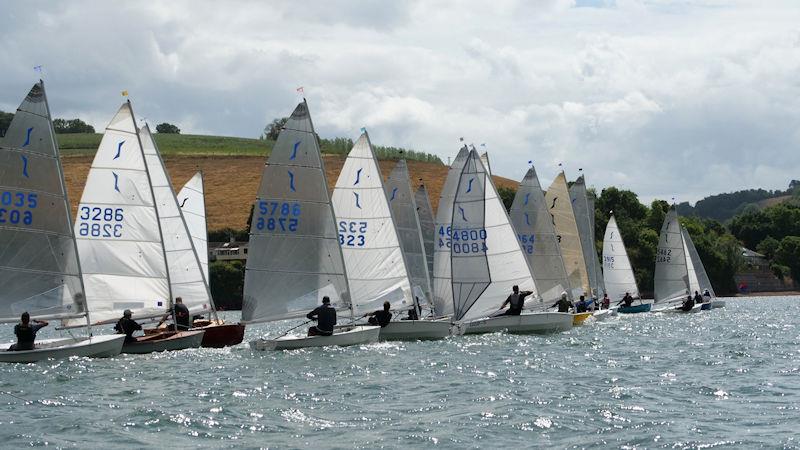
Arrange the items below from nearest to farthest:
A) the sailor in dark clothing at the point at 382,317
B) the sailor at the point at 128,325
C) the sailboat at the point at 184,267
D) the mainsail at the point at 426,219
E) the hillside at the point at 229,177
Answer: the sailor at the point at 128,325
the sailboat at the point at 184,267
the sailor in dark clothing at the point at 382,317
the mainsail at the point at 426,219
the hillside at the point at 229,177

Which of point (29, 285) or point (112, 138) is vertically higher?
point (112, 138)

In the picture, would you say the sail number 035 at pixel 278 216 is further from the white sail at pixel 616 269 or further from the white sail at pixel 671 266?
the white sail at pixel 671 266

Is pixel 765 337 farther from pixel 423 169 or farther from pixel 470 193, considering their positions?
pixel 423 169

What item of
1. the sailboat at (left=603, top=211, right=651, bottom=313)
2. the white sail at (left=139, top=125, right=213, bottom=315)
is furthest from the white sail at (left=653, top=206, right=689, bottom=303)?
the white sail at (left=139, top=125, right=213, bottom=315)

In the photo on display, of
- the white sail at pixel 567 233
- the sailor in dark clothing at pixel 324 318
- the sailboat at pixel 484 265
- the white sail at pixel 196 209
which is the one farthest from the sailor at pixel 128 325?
the white sail at pixel 567 233

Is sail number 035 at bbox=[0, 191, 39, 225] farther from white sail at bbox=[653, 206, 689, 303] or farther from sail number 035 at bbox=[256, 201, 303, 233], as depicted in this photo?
white sail at bbox=[653, 206, 689, 303]

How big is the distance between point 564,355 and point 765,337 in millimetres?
10046

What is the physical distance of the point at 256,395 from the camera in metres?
21.5

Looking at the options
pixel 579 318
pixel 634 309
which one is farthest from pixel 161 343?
pixel 634 309

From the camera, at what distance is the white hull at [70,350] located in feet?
87.2

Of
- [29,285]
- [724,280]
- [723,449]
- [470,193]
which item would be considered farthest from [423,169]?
[723,449]

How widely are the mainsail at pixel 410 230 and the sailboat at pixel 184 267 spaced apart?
6790 millimetres

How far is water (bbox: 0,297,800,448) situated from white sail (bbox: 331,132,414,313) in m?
2.11

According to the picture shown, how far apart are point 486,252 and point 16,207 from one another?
13731 mm
